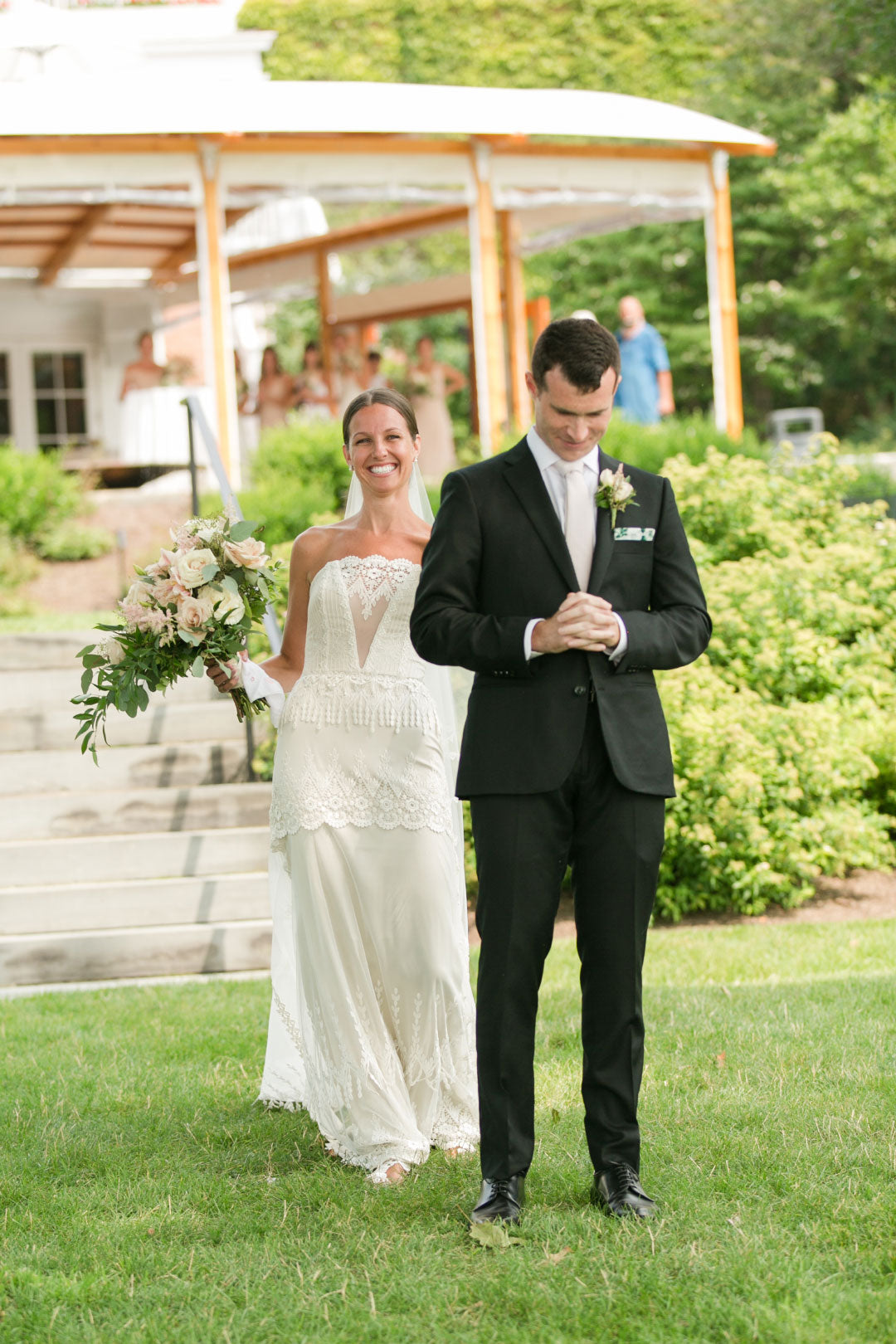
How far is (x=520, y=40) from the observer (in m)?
45.9

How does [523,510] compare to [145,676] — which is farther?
[145,676]

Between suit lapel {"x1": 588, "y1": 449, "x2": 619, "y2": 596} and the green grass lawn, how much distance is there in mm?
1679

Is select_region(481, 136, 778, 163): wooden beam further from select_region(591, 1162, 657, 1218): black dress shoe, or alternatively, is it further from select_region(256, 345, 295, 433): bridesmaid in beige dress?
select_region(591, 1162, 657, 1218): black dress shoe

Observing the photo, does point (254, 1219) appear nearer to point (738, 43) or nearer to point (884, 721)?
point (884, 721)

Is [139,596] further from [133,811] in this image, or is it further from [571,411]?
[133,811]

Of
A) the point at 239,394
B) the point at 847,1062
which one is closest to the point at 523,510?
the point at 847,1062

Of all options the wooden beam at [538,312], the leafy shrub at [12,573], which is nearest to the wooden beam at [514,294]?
the wooden beam at [538,312]

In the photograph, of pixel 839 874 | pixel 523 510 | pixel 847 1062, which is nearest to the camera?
pixel 523 510

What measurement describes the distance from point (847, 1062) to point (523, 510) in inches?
102

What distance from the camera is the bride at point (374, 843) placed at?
16.5 ft

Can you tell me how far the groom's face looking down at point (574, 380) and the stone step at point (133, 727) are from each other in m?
5.62

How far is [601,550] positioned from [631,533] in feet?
0.31

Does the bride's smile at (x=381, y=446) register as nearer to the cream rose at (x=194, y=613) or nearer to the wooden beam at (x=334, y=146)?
the cream rose at (x=194, y=613)

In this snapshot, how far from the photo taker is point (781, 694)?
386 inches
